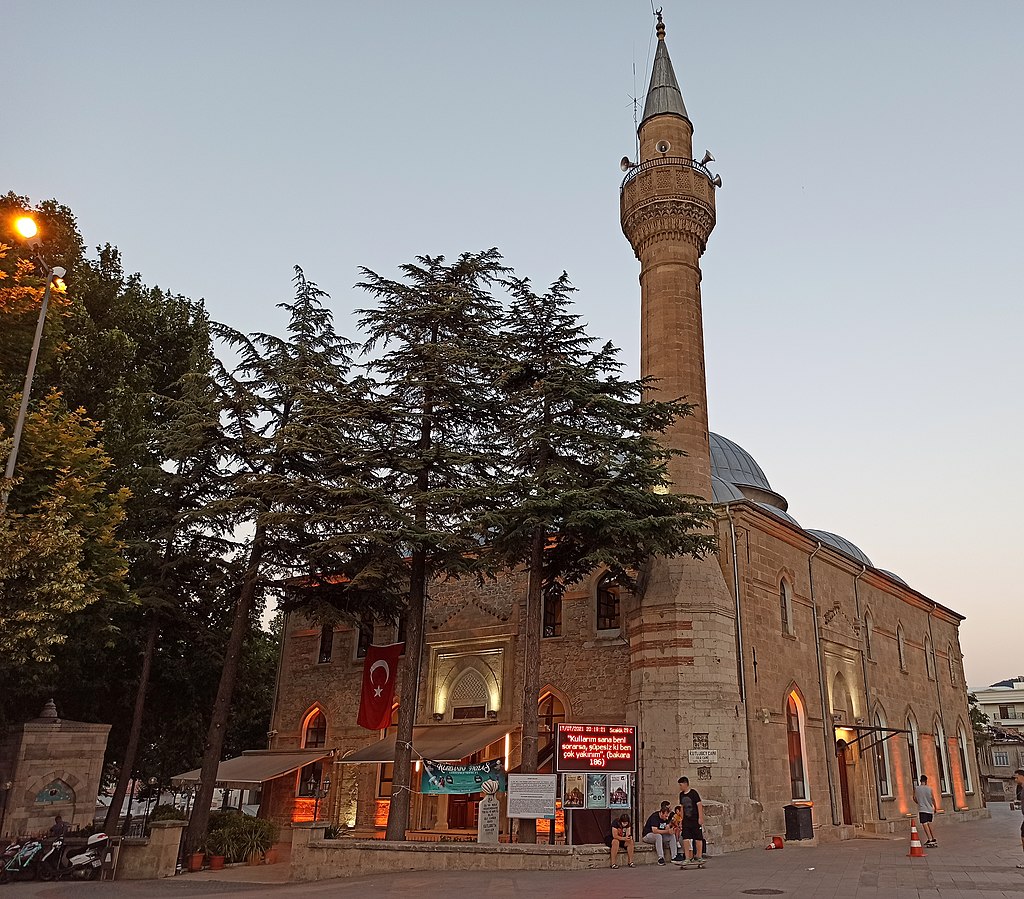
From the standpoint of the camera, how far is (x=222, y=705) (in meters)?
18.5

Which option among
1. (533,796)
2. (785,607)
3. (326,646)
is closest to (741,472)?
(785,607)

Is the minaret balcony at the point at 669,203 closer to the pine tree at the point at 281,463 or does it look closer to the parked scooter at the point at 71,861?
the pine tree at the point at 281,463

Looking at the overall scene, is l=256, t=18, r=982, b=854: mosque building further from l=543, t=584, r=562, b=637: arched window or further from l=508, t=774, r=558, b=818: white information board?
l=508, t=774, r=558, b=818: white information board

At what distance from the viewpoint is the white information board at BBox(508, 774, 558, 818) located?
14508 millimetres

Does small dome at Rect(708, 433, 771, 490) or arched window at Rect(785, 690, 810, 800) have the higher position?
small dome at Rect(708, 433, 771, 490)

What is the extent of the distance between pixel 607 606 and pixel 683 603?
2870 mm

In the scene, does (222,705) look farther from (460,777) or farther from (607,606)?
(607,606)

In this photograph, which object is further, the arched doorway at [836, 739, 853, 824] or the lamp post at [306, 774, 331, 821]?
the lamp post at [306, 774, 331, 821]

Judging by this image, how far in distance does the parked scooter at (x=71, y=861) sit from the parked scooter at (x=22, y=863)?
0.13m

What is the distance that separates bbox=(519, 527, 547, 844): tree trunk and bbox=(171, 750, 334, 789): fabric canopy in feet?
Result: 30.4

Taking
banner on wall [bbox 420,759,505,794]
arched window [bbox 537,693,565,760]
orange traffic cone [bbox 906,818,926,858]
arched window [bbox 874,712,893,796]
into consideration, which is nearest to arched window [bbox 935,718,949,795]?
arched window [bbox 874,712,893,796]

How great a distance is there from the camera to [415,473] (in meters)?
17.9

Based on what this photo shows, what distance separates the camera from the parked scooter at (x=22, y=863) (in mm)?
15422

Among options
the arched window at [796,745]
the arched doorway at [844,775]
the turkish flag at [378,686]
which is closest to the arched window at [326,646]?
the turkish flag at [378,686]
